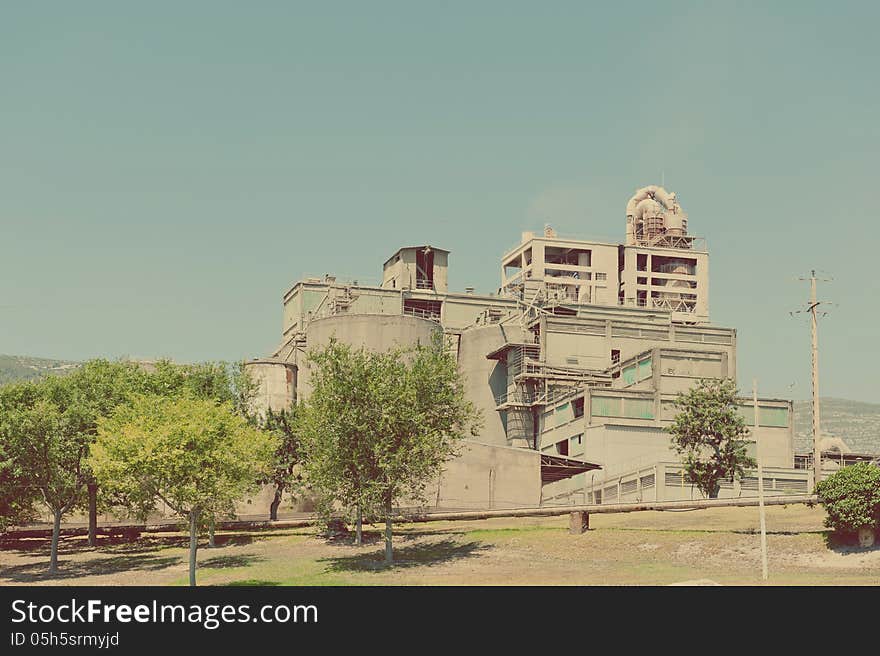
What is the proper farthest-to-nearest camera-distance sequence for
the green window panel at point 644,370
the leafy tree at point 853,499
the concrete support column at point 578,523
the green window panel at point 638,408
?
the green window panel at point 644,370
the green window panel at point 638,408
the concrete support column at point 578,523
the leafy tree at point 853,499

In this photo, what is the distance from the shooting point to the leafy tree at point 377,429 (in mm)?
66188

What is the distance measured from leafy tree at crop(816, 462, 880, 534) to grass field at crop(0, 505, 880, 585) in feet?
4.20

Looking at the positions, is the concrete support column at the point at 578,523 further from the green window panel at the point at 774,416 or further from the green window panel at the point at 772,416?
the green window panel at the point at 774,416

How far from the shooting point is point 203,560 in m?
72.0

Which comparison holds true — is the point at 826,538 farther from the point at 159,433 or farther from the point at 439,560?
the point at 159,433

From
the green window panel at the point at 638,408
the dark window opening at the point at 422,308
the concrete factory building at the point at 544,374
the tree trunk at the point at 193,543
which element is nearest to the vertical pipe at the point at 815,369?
the concrete factory building at the point at 544,374

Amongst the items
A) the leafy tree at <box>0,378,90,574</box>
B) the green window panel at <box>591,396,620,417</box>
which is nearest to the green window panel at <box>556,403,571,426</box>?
the green window panel at <box>591,396,620,417</box>

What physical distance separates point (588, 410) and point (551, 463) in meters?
10.7

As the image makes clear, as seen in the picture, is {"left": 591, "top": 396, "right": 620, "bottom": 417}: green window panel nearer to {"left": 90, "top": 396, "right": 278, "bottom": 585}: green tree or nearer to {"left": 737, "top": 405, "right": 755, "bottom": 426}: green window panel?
{"left": 737, "top": 405, "right": 755, "bottom": 426}: green window panel

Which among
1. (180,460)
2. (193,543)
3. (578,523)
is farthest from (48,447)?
(578,523)

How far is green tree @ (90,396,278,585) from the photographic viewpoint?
64.6 m

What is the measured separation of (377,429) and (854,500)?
26.0 m

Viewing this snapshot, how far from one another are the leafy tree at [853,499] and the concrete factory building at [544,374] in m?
21.9

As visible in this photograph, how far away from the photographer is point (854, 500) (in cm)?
5775
